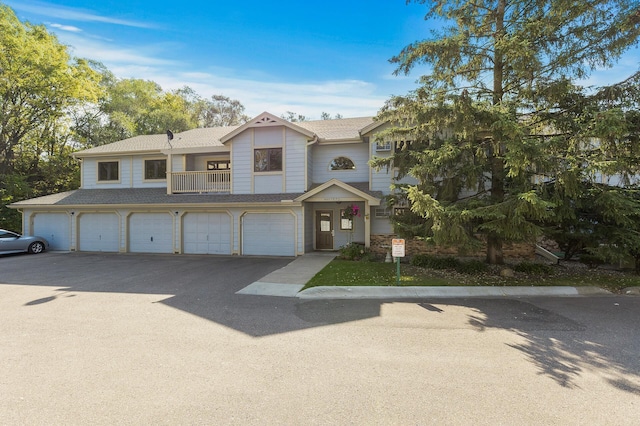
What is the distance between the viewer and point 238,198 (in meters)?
14.7

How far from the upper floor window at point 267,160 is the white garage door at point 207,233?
292 centimetres

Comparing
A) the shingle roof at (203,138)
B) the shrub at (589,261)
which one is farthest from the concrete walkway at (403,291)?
the shingle roof at (203,138)

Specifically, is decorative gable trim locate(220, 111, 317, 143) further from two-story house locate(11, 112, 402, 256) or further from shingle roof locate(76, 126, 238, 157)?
shingle roof locate(76, 126, 238, 157)

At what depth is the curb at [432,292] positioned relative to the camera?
7747 mm

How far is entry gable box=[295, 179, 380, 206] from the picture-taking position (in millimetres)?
12953

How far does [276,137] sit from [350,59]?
16.9 ft

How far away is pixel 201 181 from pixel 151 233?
3699mm

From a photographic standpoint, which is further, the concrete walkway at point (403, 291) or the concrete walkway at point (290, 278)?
the concrete walkway at point (290, 278)

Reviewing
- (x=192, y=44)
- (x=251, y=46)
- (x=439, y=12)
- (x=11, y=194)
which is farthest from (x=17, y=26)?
(x=439, y=12)

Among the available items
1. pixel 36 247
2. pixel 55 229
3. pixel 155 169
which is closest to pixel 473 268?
pixel 155 169

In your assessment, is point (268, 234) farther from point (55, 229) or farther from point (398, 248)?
point (55, 229)

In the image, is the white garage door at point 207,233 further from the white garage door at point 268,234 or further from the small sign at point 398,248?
the small sign at point 398,248

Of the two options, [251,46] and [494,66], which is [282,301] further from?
[251,46]

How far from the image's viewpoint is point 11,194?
21.0 metres
